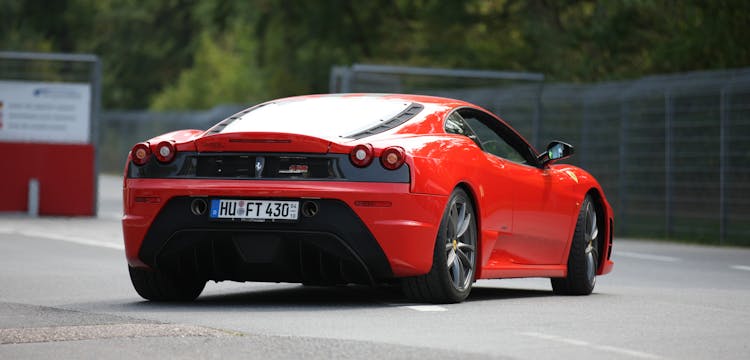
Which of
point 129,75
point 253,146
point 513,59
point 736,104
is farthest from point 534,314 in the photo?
point 129,75

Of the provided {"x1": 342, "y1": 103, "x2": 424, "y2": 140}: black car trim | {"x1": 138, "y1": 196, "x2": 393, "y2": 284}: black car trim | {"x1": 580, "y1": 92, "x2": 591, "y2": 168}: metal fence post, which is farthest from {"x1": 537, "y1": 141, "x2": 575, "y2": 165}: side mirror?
{"x1": 580, "y1": 92, "x2": 591, "y2": 168}: metal fence post

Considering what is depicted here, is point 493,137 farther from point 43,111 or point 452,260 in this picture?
point 43,111

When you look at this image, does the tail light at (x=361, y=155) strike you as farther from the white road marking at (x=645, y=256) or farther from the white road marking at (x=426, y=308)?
the white road marking at (x=645, y=256)

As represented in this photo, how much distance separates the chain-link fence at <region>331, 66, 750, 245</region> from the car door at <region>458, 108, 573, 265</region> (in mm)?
10098

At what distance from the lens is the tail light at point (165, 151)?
9.58m

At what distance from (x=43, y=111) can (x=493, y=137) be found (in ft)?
44.6

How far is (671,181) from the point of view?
22.3 metres

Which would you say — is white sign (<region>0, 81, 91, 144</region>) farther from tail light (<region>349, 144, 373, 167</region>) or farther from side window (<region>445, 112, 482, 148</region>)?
tail light (<region>349, 144, 373, 167</region>)

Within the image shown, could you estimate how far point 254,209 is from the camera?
9305 millimetres

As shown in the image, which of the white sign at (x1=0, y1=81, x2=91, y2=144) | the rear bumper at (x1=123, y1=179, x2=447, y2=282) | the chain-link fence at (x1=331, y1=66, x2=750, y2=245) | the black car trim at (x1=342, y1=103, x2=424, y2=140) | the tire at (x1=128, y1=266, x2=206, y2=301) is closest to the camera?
the rear bumper at (x1=123, y1=179, x2=447, y2=282)

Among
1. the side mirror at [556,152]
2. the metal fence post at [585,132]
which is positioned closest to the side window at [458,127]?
the side mirror at [556,152]

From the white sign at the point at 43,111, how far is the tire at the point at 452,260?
14259mm

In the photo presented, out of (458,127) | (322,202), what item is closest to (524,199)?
(458,127)

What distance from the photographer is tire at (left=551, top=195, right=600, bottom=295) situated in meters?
11.3
